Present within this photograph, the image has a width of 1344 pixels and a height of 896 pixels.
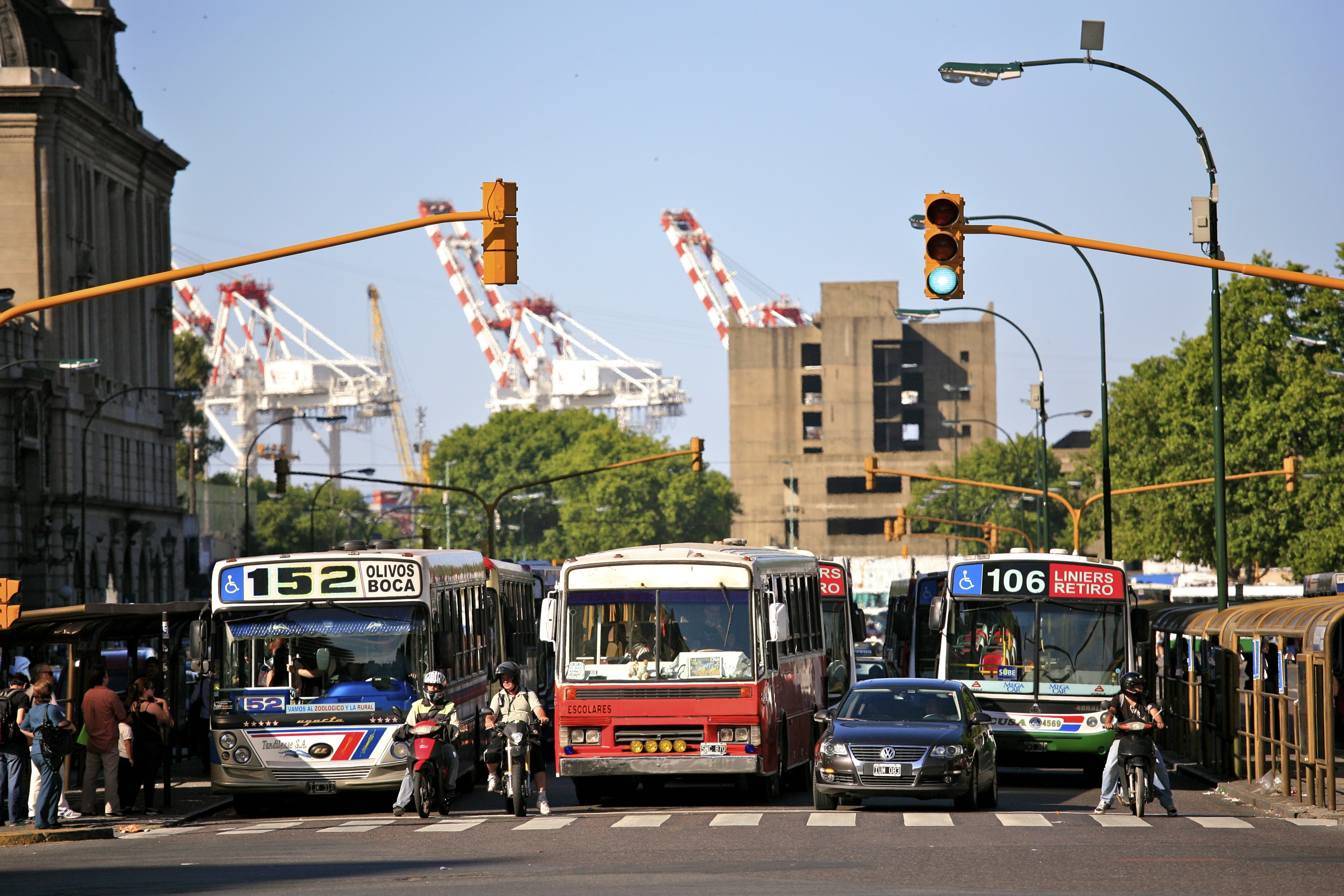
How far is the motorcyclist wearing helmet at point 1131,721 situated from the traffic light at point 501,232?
728 cm

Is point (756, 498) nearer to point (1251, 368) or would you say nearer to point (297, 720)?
point (1251, 368)

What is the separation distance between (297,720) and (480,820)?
238cm

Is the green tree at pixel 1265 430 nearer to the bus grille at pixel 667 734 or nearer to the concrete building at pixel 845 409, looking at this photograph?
the bus grille at pixel 667 734

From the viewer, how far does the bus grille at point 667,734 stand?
66.2 ft

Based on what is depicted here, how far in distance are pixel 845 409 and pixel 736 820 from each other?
136673 mm

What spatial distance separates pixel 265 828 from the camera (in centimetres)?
2017

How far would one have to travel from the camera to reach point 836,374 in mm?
154750

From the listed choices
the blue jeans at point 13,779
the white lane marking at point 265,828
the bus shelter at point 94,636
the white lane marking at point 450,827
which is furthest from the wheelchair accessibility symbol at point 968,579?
the blue jeans at point 13,779

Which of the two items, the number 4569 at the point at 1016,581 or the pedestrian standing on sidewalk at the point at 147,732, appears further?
the number 4569 at the point at 1016,581

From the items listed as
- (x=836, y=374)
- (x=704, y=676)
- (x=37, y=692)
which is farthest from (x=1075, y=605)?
(x=836, y=374)

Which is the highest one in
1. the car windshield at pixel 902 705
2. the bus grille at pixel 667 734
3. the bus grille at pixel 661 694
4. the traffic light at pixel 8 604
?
the traffic light at pixel 8 604

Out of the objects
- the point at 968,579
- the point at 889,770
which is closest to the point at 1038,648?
the point at 968,579

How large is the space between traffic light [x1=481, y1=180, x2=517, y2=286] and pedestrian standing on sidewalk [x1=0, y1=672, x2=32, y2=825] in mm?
6673

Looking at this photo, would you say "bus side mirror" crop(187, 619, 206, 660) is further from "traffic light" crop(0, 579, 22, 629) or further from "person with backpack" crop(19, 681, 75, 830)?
"traffic light" crop(0, 579, 22, 629)
